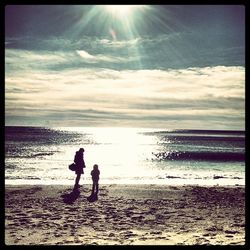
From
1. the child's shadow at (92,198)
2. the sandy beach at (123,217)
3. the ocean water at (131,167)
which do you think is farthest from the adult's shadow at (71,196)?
the ocean water at (131,167)

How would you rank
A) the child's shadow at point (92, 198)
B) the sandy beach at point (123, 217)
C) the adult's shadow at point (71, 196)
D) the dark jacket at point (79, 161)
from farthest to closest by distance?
the dark jacket at point (79, 161) < the child's shadow at point (92, 198) < the adult's shadow at point (71, 196) < the sandy beach at point (123, 217)

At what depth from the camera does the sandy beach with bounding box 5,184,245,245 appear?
356 inches

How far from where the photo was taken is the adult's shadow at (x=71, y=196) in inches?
551

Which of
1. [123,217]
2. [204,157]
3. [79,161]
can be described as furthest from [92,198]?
[204,157]

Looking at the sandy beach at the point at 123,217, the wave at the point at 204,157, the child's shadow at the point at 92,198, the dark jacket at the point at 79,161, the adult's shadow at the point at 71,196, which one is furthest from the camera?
the wave at the point at 204,157

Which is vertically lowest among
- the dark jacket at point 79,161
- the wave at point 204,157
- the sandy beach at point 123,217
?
the wave at point 204,157

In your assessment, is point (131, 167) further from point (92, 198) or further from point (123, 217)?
point (123, 217)

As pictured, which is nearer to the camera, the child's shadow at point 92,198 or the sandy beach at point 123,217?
the sandy beach at point 123,217

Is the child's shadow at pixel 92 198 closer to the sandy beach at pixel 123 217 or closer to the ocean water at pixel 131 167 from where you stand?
the sandy beach at pixel 123 217

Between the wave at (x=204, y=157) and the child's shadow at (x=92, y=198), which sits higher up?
the child's shadow at (x=92, y=198)
